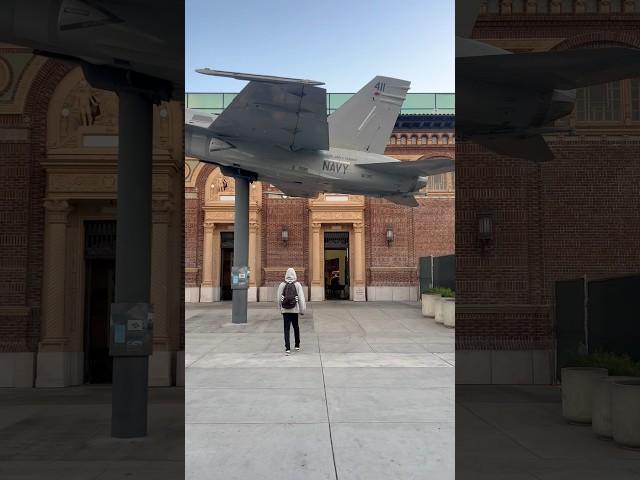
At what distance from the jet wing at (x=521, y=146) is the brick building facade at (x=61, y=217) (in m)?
5.07

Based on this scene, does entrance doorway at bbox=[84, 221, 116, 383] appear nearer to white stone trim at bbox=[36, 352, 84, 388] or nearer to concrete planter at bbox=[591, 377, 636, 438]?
white stone trim at bbox=[36, 352, 84, 388]

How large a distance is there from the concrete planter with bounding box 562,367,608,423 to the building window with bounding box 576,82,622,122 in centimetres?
522

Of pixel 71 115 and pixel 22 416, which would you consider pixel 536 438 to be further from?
pixel 71 115

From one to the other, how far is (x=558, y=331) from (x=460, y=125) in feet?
14.4

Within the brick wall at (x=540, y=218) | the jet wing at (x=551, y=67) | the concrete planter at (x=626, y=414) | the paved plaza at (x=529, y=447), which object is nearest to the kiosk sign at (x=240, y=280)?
the brick wall at (x=540, y=218)

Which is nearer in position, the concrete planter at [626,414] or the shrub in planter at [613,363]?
the concrete planter at [626,414]

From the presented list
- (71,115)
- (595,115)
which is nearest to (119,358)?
(71,115)

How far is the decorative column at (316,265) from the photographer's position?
2730cm

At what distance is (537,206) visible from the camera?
10.9 m

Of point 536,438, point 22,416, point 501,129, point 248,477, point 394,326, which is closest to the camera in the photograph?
point 248,477

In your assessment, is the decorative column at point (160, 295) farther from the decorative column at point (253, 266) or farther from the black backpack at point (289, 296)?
the decorative column at point (253, 266)

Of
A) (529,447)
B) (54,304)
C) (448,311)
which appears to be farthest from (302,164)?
(529,447)

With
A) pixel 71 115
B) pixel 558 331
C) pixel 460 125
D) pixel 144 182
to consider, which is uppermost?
pixel 71 115

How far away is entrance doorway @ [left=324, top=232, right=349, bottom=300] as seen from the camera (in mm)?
28797
